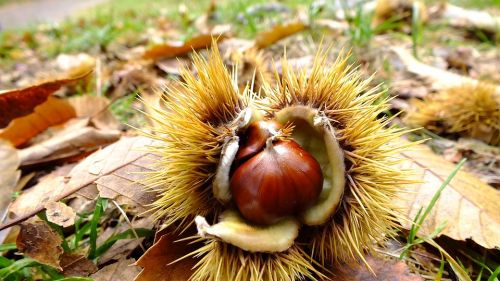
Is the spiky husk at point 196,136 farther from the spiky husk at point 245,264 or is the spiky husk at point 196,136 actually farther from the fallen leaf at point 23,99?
the fallen leaf at point 23,99

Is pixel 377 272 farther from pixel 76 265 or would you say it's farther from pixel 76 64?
pixel 76 64

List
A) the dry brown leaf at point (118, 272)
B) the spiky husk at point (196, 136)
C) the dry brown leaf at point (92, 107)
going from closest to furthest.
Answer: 1. the spiky husk at point (196, 136)
2. the dry brown leaf at point (118, 272)
3. the dry brown leaf at point (92, 107)

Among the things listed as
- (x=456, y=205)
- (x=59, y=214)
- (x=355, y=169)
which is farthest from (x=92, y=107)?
(x=456, y=205)

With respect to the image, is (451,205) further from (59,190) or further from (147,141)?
(59,190)

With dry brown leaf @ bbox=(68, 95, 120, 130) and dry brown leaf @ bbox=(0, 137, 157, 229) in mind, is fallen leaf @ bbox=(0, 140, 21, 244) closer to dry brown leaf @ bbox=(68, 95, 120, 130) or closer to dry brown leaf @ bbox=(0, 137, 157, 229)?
dry brown leaf @ bbox=(0, 137, 157, 229)

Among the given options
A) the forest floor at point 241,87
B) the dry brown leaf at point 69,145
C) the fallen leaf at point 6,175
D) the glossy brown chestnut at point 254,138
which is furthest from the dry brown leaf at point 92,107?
the glossy brown chestnut at point 254,138

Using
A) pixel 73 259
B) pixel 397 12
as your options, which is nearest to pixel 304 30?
pixel 397 12
